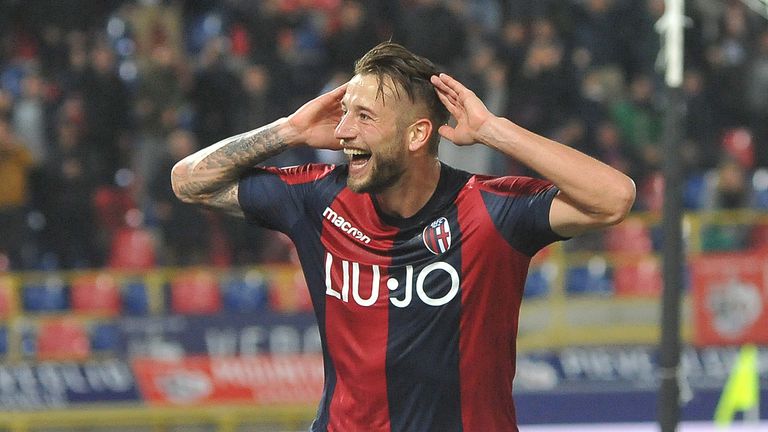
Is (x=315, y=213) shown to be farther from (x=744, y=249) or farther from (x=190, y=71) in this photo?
(x=190, y=71)

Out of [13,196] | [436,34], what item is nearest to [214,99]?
[13,196]

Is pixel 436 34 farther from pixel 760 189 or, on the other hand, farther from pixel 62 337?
pixel 62 337

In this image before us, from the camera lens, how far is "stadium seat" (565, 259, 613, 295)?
12469 mm

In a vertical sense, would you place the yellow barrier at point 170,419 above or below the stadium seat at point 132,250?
below

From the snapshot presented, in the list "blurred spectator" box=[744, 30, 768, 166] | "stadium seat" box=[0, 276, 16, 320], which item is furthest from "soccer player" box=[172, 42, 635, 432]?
"blurred spectator" box=[744, 30, 768, 166]

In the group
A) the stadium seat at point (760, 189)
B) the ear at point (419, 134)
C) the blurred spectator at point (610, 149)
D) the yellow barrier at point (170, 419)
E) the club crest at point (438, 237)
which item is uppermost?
the blurred spectator at point (610, 149)

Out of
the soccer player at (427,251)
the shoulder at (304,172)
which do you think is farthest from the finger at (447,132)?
the shoulder at (304,172)

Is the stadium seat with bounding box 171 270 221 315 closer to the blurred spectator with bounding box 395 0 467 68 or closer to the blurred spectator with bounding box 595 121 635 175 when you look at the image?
the blurred spectator with bounding box 395 0 467 68

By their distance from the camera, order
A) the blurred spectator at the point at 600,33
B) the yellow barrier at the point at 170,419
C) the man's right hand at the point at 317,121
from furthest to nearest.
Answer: the blurred spectator at the point at 600,33 < the yellow barrier at the point at 170,419 < the man's right hand at the point at 317,121

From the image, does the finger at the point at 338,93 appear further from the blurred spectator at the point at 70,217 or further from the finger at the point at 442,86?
the blurred spectator at the point at 70,217

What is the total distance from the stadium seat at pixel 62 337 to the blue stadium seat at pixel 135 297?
0.55m

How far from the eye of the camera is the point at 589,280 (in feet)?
41.1

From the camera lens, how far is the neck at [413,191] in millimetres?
4105

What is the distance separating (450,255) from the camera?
13.3ft
